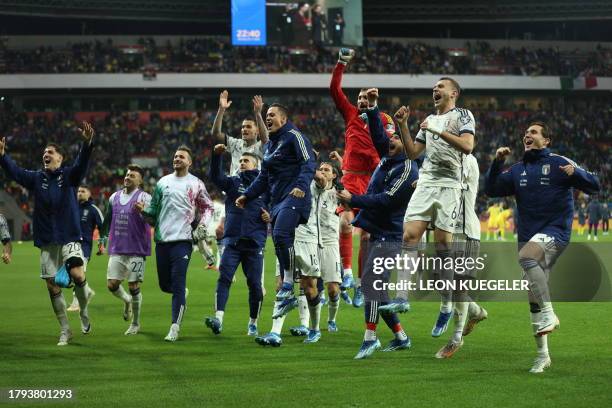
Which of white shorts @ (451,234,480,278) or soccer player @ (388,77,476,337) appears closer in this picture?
soccer player @ (388,77,476,337)

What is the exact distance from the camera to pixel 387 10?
65062 millimetres

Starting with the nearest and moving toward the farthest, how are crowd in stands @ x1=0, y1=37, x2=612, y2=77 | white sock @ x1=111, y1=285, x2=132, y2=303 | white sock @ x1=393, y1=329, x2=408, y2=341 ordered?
white sock @ x1=393, y1=329, x2=408, y2=341
white sock @ x1=111, y1=285, x2=132, y2=303
crowd in stands @ x1=0, y1=37, x2=612, y2=77

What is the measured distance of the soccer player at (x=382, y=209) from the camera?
9586 millimetres

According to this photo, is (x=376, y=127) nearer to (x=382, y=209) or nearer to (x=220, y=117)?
(x=382, y=209)

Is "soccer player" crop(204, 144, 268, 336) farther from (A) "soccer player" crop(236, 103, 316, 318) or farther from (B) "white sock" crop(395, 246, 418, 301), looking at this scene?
(B) "white sock" crop(395, 246, 418, 301)

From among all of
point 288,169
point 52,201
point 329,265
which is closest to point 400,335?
point 288,169

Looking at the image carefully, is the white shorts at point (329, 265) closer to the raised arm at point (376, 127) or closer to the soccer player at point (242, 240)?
the soccer player at point (242, 240)

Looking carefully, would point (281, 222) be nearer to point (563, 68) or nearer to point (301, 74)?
point (301, 74)

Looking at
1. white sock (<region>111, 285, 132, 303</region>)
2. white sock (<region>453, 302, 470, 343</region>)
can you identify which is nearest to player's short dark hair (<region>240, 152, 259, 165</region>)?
white sock (<region>111, 285, 132, 303</region>)

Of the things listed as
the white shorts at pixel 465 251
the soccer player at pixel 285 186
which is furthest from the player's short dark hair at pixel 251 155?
the white shorts at pixel 465 251

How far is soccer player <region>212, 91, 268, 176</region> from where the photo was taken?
468 inches

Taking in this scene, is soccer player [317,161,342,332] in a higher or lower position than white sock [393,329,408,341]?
higher

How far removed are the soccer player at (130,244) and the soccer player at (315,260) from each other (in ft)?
7.53

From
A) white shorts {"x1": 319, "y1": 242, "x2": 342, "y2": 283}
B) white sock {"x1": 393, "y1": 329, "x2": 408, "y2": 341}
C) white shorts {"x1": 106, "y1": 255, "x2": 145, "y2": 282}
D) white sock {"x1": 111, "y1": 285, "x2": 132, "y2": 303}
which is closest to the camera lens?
white sock {"x1": 393, "y1": 329, "x2": 408, "y2": 341}
